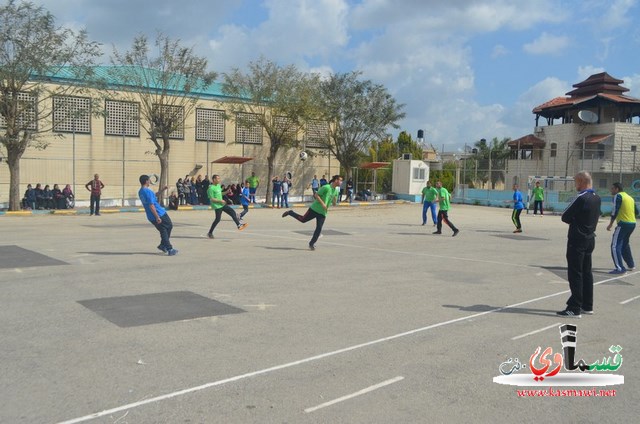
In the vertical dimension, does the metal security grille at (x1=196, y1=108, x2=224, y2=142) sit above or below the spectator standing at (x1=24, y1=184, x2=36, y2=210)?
above

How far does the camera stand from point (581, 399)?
16.9 ft

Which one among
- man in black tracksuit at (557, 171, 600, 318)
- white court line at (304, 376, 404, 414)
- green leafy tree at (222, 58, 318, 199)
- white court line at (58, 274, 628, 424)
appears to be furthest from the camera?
green leafy tree at (222, 58, 318, 199)

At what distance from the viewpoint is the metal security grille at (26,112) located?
25.5 meters

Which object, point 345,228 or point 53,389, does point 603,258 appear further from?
point 53,389

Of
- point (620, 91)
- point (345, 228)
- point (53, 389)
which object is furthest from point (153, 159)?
point (620, 91)

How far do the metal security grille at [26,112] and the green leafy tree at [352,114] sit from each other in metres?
19.2

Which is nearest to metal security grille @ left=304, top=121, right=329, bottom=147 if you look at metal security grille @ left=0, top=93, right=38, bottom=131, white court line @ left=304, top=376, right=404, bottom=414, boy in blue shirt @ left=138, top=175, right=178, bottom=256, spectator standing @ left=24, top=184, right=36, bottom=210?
metal security grille @ left=0, top=93, right=38, bottom=131

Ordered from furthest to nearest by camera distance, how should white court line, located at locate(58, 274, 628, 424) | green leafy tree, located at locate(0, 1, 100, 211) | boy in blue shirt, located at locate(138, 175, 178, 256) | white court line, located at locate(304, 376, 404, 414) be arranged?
green leafy tree, located at locate(0, 1, 100, 211)
boy in blue shirt, located at locate(138, 175, 178, 256)
white court line, located at locate(304, 376, 404, 414)
white court line, located at locate(58, 274, 628, 424)

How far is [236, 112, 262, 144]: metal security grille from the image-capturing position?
3559 cm

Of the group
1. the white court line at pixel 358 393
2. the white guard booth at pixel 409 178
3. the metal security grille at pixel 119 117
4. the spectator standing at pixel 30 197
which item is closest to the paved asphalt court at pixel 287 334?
the white court line at pixel 358 393

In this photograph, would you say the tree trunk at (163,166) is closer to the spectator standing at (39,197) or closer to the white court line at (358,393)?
the spectator standing at (39,197)

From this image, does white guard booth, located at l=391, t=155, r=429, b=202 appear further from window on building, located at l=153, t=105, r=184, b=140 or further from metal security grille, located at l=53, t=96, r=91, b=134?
metal security grille, located at l=53, t=96, r=91, b=134

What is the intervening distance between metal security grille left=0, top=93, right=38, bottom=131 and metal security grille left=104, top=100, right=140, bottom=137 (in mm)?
5644

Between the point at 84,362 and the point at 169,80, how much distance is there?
27.1 metres
